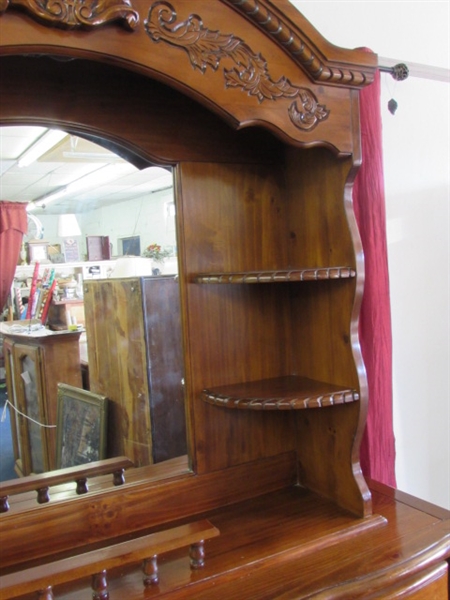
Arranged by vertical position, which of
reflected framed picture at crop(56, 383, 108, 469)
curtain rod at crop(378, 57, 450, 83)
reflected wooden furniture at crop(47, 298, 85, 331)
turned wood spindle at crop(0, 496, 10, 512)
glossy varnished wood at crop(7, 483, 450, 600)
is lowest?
glossy varnished wood at crop(7, 483, 450, 600)

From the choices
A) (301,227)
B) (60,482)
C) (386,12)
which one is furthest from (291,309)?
(386,12)

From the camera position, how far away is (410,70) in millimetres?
1568

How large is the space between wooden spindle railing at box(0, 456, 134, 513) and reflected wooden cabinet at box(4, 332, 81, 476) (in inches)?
0.8

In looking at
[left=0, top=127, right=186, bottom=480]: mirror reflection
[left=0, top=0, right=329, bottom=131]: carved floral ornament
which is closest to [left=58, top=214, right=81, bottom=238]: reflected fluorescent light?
[left=0, top=127, right=186, bottom=480]: mirror reflection

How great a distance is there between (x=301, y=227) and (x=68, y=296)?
53cm

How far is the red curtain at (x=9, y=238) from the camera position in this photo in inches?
39.9

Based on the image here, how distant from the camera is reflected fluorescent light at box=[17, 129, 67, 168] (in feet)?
3.37

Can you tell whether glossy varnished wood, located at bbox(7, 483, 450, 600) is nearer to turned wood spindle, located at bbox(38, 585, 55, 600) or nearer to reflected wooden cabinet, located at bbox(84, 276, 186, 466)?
turned wood spindle, located at bbox(38, 585, 55, 600)

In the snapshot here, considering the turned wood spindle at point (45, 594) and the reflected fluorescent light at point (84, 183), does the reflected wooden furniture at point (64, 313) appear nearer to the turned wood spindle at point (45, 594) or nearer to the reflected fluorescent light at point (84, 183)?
the reflected fluorescent light at point (84, 183)

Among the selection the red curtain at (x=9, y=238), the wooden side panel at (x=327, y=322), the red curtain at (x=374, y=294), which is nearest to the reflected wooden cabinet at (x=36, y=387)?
the red curtain at (x=9, y=238)

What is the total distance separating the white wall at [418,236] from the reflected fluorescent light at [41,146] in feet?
3.30

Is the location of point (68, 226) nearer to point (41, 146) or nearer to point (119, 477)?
point (41, 146)

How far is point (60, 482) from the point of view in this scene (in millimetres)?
1028

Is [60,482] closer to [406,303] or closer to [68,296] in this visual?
[68,296]
